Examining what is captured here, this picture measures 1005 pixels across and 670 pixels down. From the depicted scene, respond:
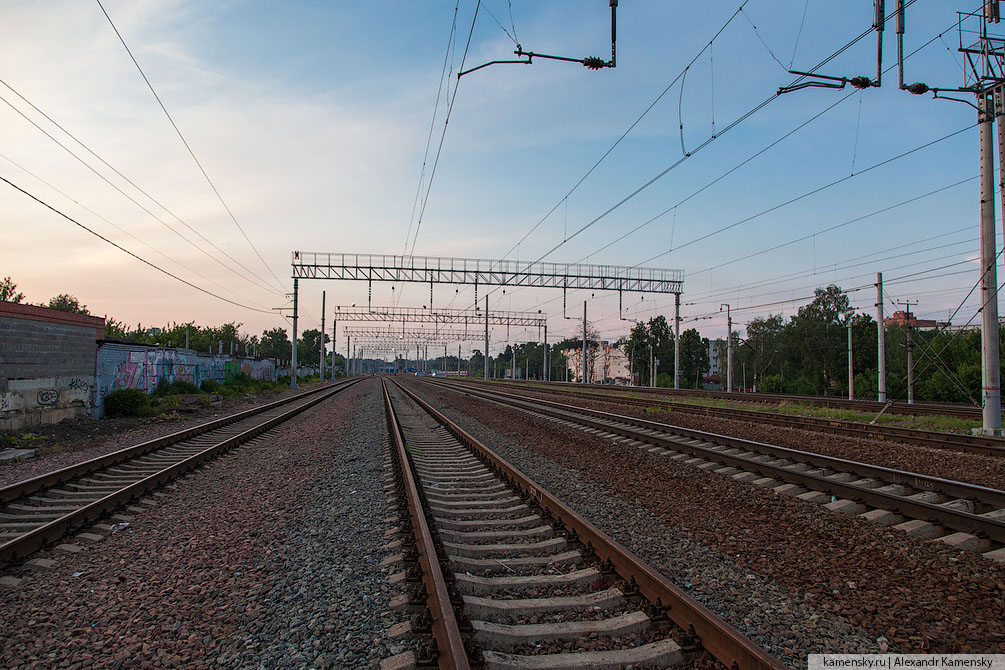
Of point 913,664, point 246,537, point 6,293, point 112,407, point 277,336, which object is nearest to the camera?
point 913,664

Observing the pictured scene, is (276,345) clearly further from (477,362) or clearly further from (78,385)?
(78,385)

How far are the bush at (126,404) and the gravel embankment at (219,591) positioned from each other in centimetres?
1428

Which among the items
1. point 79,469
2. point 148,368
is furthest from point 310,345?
point 79,469

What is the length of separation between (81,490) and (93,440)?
7.23 m

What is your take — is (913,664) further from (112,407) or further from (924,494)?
(112,407)

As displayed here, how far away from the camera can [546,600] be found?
4.34 meters

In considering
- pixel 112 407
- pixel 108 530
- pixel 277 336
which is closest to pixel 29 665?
pixel 108 530

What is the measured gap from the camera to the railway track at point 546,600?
3.49 metres

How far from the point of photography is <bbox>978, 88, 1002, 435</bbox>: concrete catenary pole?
1370cm

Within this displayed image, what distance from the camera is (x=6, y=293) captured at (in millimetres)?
51250

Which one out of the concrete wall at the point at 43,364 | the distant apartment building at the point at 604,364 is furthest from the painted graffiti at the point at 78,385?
the distant apartment building at the point at 604,364

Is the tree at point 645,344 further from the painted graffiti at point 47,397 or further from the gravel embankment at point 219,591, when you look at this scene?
the gravel embankment at point 219,591

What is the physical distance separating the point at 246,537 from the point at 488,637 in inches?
145

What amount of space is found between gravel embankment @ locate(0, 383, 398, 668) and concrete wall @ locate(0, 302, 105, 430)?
10117mm
